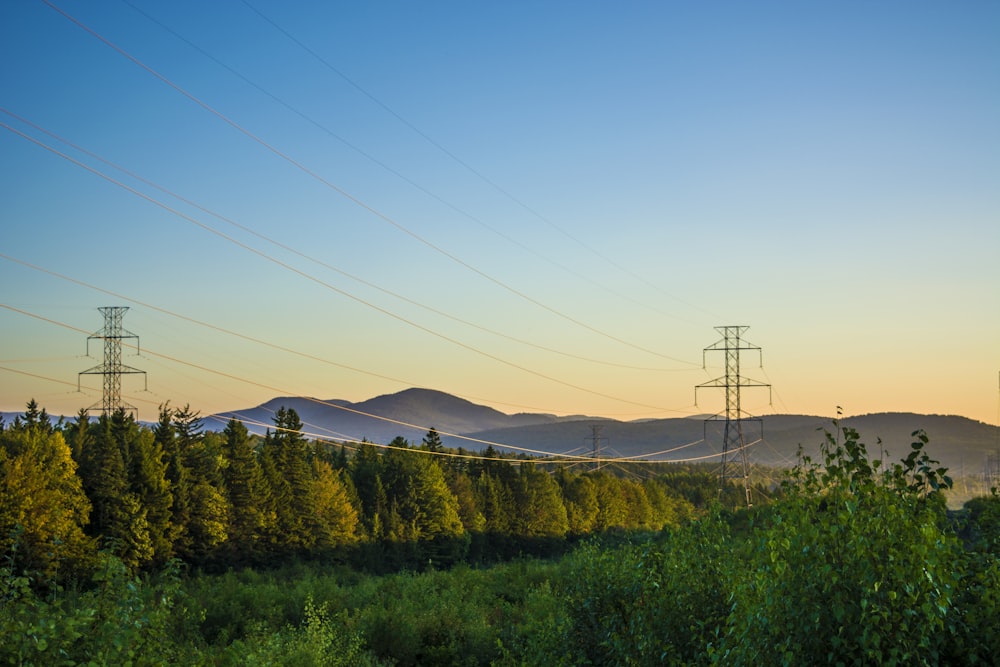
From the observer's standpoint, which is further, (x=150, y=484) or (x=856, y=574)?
(x=150, y=484)

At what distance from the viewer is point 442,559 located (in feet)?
347

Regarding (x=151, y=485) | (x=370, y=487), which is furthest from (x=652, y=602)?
(x=370, y=487)

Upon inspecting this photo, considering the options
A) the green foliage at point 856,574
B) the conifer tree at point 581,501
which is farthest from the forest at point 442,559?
the conifer tree at point 581,501

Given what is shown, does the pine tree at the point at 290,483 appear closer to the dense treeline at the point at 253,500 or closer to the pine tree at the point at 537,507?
the dense treeline at the point at 253,500

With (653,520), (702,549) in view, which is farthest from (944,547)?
(653,520)

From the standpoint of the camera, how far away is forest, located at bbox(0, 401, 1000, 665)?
1027 cm

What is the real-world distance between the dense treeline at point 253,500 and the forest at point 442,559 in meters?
0.24

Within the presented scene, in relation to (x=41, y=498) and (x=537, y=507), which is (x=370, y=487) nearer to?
(x=537, y=507)

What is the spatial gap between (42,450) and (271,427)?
29696 millimetres

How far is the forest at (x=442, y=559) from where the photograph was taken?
10266 millimetres

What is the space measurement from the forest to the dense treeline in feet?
0.78

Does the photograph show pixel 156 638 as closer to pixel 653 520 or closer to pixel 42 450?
pixel 42 450

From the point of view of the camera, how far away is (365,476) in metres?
110

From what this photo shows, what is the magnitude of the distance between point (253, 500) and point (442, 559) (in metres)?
28.3
